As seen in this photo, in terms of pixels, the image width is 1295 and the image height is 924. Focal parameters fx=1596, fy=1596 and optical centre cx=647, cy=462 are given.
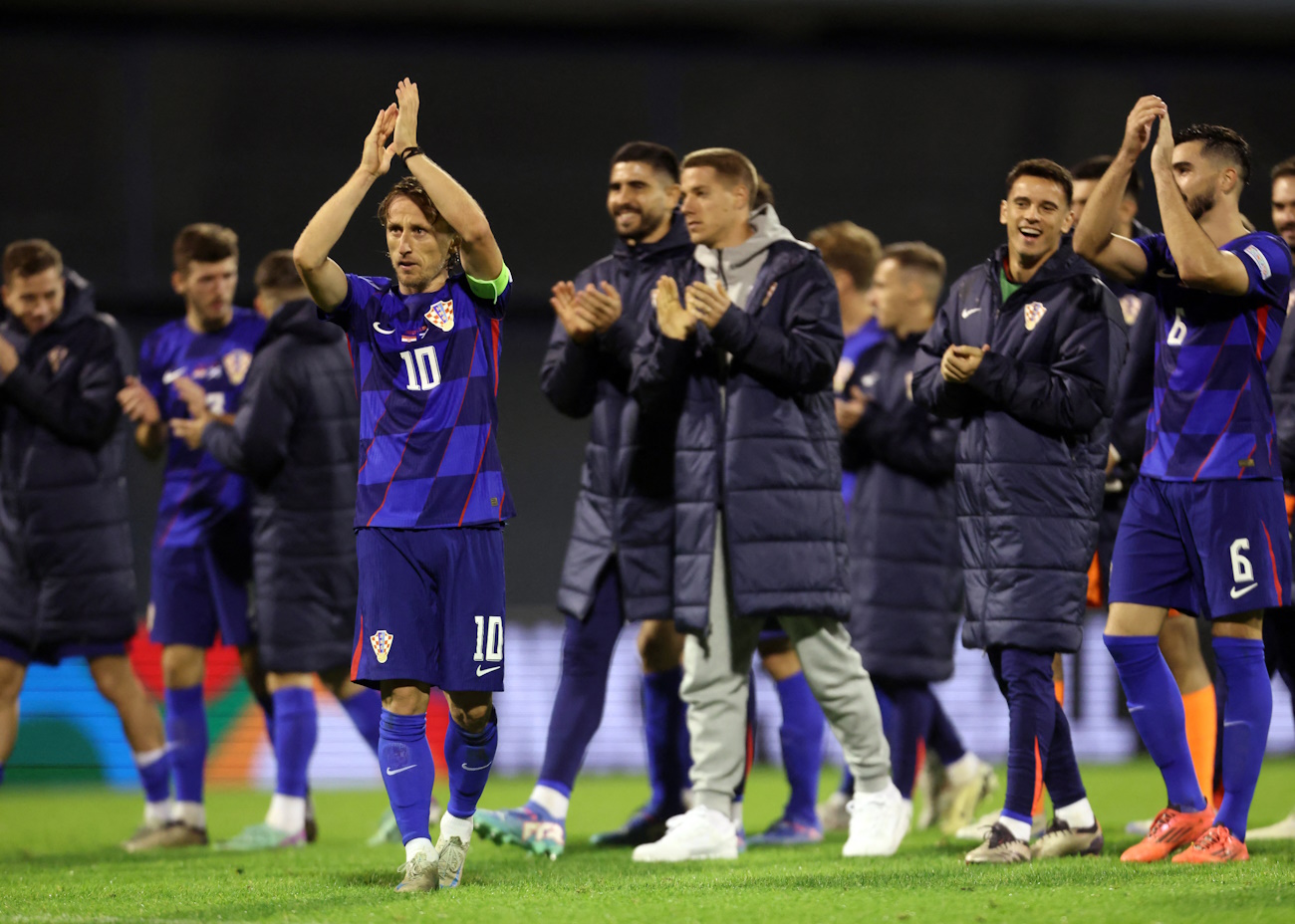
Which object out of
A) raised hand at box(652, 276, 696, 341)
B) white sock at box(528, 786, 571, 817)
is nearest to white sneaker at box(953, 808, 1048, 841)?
white sock at box(528, 786, 571, 817)

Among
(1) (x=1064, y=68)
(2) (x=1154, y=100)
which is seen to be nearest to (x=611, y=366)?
(2) (x=1154, y=100)

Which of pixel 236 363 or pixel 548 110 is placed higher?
pixel 548 110

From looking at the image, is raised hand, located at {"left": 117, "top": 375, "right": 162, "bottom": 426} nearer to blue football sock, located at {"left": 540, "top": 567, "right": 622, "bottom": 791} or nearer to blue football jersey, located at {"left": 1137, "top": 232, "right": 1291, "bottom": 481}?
blue football sock, located at {"left": 540, "top": 567, "right": 622, "bottom": 791}

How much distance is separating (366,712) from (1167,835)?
3.12 meters

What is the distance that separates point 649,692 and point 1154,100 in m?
2.78

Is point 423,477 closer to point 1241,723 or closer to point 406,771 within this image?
point 406,771

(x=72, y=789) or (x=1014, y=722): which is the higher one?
(x=1014, y=722)

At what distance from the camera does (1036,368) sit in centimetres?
481

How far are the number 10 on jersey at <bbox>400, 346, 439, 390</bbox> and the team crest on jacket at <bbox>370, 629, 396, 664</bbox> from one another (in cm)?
67

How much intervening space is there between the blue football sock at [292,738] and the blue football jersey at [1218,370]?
3313 millimetres

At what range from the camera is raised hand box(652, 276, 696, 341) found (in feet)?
16.9

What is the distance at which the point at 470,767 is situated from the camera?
4.39 metres

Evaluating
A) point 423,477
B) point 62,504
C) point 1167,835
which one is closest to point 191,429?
point 62,504

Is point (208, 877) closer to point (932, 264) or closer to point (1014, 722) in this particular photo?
point (1014, 722)
